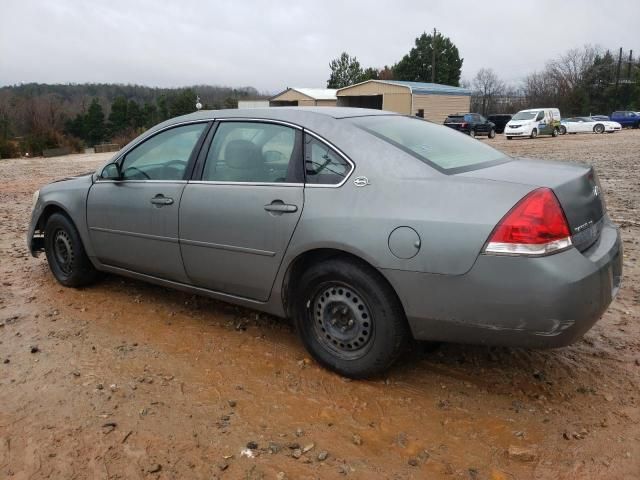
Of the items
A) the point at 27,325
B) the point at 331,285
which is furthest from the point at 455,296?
the point at 27,325

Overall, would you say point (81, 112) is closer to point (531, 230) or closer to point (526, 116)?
point (526, 116)

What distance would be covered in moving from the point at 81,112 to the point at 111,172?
63455 mm

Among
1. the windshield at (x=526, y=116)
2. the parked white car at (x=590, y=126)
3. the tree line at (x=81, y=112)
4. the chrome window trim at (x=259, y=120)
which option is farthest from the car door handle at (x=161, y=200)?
the parked white car at (x=590, y=126)

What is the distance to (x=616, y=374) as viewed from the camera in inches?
125

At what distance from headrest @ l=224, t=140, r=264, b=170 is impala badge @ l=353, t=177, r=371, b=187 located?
0.75 metres

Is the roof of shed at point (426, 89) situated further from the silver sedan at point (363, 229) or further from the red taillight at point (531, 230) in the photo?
the red taillight at point (531, 230)

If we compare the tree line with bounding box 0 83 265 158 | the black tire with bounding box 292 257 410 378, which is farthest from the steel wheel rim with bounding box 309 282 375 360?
the tree line with bounding box 0 83 265 158

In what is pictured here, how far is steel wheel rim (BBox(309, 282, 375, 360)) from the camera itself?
9.93ft

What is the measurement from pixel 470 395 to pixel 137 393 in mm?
1866

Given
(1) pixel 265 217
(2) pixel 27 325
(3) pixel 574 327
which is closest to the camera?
(3) pixel 574 327

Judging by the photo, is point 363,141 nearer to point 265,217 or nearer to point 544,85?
point 265,217

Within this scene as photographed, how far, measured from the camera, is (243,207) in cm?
337

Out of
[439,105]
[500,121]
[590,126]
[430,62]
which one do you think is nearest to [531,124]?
[500,121]

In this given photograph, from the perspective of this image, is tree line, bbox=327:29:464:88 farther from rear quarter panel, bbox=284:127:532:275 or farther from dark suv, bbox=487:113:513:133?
rear quarter panel, bbox=284:127:532:275
